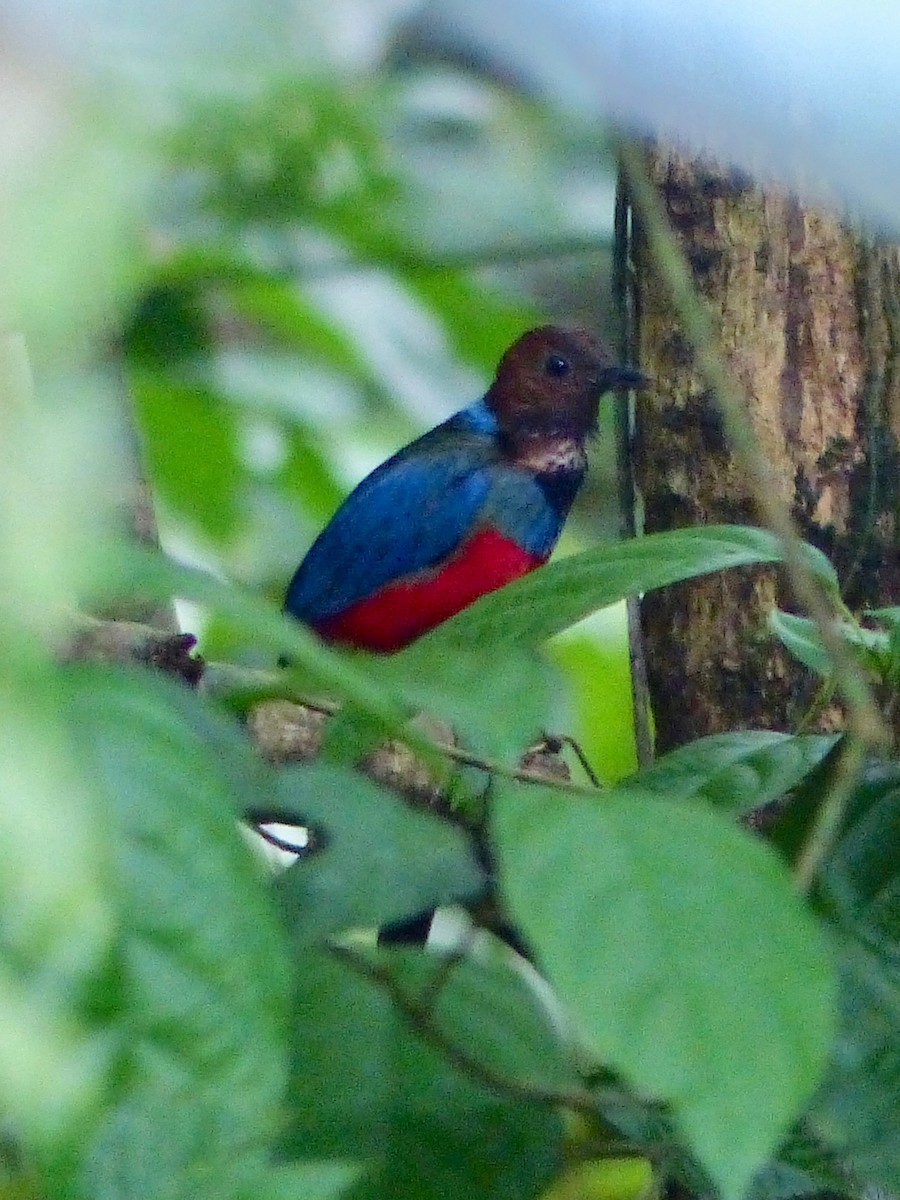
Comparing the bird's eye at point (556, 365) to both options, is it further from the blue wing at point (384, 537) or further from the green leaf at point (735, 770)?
the green leaf at point (735, 770)

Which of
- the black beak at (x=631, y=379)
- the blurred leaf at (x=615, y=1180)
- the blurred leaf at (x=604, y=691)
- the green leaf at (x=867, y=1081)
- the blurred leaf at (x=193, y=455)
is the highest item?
the black beak at (x=631, y=379)

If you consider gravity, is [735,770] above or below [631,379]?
Result: below

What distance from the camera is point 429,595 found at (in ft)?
11.0

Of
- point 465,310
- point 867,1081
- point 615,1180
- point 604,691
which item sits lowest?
point 615,1180

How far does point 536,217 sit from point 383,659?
1.03 m

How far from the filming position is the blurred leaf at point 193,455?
2293 mm

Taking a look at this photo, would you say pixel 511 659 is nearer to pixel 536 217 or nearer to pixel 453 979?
pixel 453 979

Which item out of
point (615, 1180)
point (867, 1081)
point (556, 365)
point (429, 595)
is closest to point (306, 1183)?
point (867, 1081)

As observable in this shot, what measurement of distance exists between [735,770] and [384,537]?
2.32 metres

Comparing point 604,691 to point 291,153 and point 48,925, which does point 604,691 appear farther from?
point 48,925

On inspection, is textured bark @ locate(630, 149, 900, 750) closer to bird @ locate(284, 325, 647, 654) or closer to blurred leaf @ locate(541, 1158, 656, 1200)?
blurred leaf @ locate(541, 1158, 656, 1200)

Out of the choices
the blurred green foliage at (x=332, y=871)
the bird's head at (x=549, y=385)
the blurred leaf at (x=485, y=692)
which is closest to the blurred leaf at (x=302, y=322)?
the blurred green foliage at (x=332, y=871)

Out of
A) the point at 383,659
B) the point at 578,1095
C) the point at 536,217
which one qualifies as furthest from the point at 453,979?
the point at 536,217

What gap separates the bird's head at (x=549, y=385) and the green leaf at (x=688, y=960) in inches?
109
